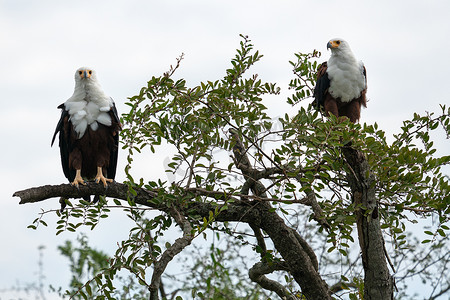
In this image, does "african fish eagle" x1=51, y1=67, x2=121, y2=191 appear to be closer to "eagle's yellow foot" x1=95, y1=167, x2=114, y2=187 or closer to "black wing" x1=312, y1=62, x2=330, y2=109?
"eagle's yellow foot" x1=95, y1=167, x2=114, y2=187

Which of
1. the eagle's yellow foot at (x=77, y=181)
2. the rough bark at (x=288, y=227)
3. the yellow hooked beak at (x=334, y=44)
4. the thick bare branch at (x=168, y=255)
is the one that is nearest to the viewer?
the thick bare branch at (x=168, y=255)

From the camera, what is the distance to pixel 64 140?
4.58m

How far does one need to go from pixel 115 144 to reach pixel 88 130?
0.89 feet

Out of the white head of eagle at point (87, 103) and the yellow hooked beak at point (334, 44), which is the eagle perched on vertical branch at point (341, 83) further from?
the white head of eagle at point (87, 103)

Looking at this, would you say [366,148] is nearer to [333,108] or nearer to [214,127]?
[214,127]

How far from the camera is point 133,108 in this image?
11.5 ft

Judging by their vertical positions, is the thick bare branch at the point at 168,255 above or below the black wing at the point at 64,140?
below

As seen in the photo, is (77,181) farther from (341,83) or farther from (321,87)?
(341,83)

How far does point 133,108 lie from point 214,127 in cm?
51

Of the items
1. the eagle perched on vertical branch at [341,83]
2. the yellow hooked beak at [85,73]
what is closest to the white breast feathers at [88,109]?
the yellow hooked beak at [85,73]

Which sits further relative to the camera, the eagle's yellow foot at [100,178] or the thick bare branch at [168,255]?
the eagle's yellow foot at [100,178]

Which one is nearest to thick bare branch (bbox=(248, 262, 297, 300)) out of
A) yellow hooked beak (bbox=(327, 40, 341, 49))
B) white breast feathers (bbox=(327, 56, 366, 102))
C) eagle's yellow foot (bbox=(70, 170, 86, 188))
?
eagle's yellow foot (bbox=(70, 170, 86, 188))

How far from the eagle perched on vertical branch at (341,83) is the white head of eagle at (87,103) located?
5.68 feet

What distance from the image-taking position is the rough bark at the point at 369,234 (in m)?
3.57
